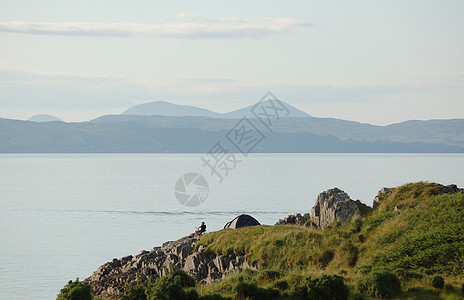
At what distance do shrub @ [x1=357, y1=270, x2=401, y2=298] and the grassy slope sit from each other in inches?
18.7

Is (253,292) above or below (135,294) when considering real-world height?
below

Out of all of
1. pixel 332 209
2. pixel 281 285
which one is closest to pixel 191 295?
pixel 281 285

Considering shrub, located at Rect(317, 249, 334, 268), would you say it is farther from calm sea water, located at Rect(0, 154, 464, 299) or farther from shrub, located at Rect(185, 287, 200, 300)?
calm sea water, located at Rect(0, 154, 464, 299)

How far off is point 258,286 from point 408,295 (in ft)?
22.5

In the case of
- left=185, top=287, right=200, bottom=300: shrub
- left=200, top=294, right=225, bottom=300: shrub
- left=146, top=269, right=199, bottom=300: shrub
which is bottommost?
left=200, top=294, right=225, bottom=300: shrub

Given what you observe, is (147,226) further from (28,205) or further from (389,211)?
(389,211)

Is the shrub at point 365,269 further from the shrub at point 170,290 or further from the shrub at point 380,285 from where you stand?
the shrub at point 170,290

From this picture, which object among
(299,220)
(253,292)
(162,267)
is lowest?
(162,267)

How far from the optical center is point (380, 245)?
36562 mm

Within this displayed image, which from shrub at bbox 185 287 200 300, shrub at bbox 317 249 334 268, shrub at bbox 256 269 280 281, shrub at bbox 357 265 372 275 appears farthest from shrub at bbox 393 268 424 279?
shrub at bbox 317 249 334 268

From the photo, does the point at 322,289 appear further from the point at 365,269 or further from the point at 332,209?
the point at 332,209

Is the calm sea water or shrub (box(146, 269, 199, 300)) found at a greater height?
shrub (box(146, 269, 199, 300))

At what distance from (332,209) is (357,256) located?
685cm

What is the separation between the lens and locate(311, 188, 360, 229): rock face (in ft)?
144
